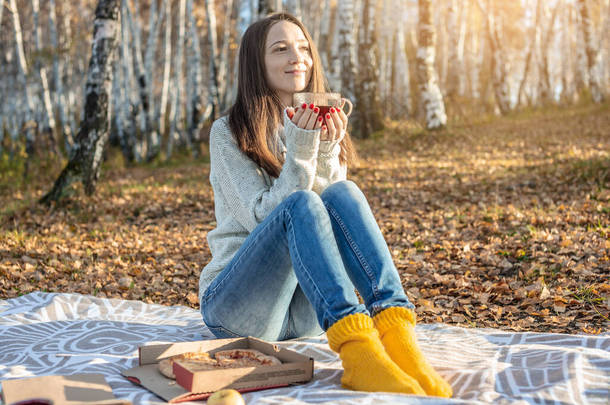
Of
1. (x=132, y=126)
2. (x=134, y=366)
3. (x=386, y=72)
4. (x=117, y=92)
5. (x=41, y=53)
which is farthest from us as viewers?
(x=386, y=72)

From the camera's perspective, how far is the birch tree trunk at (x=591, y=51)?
58.6 ft

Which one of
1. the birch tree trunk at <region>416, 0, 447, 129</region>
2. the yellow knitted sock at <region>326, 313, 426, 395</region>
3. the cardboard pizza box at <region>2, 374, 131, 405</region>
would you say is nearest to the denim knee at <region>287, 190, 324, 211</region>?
the yellow knitted sock at <region>326, 313, 426, 395</region>

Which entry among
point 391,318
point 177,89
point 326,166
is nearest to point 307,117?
point 326,166

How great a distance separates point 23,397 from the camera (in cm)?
209

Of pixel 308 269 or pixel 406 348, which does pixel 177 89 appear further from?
pixel 406 348

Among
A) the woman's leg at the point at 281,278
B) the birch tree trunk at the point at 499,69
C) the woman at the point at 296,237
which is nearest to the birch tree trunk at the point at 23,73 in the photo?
the woman at the point at 296,237

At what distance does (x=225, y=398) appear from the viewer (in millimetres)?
2064

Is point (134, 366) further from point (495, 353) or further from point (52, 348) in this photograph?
point (495, 353)

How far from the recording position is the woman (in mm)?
2365

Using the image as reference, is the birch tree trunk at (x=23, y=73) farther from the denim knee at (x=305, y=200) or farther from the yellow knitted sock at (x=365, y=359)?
the yellow knitted sock at (x=365, y=359)

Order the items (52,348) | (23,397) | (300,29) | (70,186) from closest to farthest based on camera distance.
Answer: (23,397) < (52,348) < (300,29) < (70,186)

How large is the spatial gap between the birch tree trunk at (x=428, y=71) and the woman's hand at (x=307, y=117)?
1067cm

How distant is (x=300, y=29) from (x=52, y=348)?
2143 millimetres

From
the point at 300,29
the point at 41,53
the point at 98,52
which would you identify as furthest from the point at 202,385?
the point at 41,53
